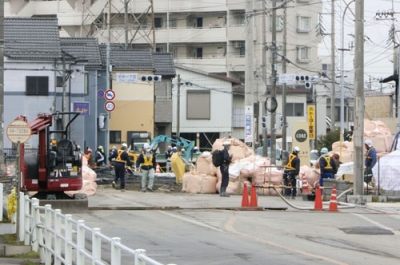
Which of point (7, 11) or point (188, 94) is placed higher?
point (7, 11)

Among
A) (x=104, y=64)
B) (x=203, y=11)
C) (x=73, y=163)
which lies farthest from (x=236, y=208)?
(x=203, y=11)

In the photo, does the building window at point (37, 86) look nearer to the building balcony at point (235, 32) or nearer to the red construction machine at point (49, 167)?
the building balcony at point (235, 32)

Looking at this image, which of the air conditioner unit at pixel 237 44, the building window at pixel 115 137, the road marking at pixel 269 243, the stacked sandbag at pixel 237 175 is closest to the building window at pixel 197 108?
the air conditioner unit at pixel 237 44

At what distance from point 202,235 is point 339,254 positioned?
3606 millimetres

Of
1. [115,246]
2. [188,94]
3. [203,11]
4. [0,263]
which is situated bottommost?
[0,263]

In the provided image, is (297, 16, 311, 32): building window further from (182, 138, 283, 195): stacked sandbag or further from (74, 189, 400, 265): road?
(74, 189, 400, 265): road

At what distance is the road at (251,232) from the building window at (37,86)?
29221 mm

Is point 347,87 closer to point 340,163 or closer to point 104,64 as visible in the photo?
point 104,64

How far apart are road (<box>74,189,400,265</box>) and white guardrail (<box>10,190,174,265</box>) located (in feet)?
4.37

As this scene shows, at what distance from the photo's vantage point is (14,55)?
55.9 meters

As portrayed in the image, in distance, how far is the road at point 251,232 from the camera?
49.5ft

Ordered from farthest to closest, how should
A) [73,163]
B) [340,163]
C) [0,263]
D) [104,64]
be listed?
[104,64] < [340,163] < [73,163] < [0,263]

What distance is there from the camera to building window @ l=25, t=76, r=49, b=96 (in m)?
56.2

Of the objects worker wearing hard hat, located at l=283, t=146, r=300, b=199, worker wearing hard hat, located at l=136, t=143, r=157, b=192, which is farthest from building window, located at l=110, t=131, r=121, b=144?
worker wearing hard hat, located at l=283, t=146, r=300, b=199
